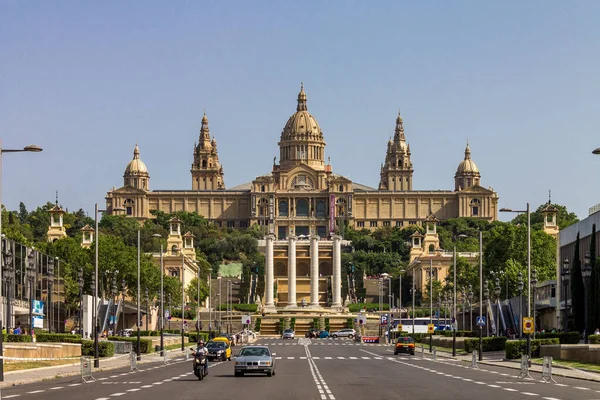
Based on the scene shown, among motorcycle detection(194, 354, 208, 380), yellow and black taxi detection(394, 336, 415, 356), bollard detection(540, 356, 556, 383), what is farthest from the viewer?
yellow and black taxi detection(394, 336, 415, 356)

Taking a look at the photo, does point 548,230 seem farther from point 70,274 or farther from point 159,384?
point 159,384

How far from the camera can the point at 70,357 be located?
66438 millimetres

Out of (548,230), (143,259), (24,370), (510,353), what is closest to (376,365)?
(510,353)

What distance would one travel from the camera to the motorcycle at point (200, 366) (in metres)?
45.9

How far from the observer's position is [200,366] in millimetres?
45969

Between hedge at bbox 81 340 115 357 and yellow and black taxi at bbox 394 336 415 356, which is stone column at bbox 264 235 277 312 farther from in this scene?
hedge at bbox 81 340 115 357

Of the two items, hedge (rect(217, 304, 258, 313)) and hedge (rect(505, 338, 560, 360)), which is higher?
hedge (rect(505, 338, 560, 360))

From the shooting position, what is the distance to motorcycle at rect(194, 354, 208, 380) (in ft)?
151

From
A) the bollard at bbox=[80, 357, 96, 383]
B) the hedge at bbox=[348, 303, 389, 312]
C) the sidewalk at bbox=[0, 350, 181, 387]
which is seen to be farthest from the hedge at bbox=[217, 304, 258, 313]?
the bollard at bbox=[80, 357, 96, 383]

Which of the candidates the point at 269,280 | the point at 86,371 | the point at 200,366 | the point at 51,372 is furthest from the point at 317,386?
the point at 269,280

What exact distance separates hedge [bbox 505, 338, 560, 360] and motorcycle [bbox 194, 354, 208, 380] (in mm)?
23260

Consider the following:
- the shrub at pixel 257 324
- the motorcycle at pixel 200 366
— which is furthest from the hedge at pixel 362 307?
the motorcycle at pixel 200 366

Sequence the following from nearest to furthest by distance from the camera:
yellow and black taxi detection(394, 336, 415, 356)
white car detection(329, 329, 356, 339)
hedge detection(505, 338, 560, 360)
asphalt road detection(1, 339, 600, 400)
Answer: asphalt road detection(1, 339, 600, 400)
hedge detection(505, 338, 560, 360)
yellow and black taxi detection(394, 336, 415, 356)
white car detection(329, 329, 356, 339)

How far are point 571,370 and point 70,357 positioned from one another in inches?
1093
